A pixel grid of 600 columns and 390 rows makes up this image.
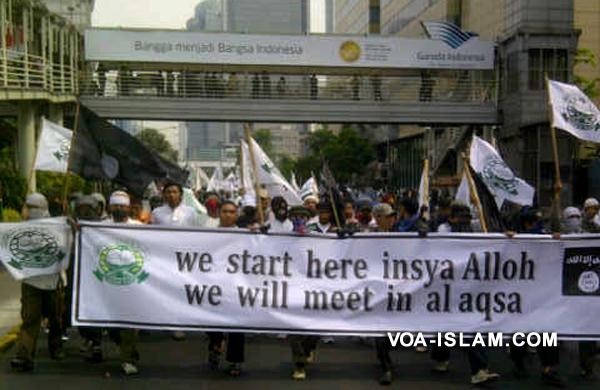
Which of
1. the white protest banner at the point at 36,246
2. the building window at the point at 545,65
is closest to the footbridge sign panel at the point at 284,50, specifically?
the building window at the point at 545,65

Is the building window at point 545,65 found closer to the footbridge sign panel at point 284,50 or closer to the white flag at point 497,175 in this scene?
the footbridge sign panel at point 284,50

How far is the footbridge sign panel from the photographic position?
35406 mm

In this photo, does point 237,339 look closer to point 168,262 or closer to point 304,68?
point 168,262

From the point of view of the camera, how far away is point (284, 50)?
3600 centimetres

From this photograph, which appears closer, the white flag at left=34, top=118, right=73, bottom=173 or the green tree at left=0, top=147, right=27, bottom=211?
the white flag at left=34, top=118, right=73, bottom=173

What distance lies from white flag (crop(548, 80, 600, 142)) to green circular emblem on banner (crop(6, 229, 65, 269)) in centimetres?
510

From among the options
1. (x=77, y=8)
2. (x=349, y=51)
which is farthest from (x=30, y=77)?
(x=77, y=8)

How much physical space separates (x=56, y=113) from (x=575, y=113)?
86.4ft

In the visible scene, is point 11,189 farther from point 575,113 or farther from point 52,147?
point 575,113

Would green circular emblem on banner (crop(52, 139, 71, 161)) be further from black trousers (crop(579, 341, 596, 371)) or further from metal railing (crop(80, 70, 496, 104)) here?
metal railing (crop(80, 70, 496, 104))

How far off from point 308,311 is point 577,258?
2419 mm

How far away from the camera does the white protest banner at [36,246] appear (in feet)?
26.4

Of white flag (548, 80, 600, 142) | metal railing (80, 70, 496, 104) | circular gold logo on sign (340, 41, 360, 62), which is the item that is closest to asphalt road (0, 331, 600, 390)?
white flag (548, 80, 600, 142)

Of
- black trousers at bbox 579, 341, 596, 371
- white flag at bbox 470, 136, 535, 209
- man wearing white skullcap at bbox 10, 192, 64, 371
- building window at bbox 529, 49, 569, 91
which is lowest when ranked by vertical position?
black trousers at bbox 579, 341, 596, 371
